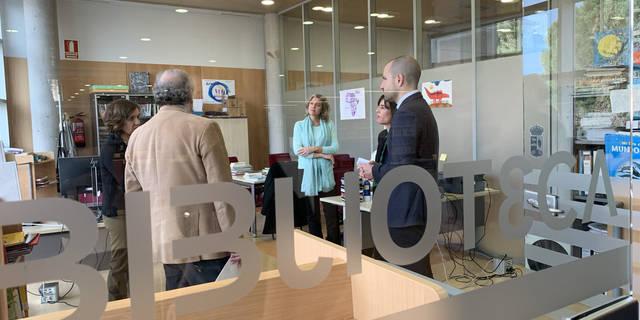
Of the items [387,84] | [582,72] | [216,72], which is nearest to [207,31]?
[216,72]

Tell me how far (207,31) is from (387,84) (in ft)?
1.97

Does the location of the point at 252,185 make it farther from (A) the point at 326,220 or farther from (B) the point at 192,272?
(A) the point at 326,220

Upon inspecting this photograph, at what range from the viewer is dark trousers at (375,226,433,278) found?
3.94ft

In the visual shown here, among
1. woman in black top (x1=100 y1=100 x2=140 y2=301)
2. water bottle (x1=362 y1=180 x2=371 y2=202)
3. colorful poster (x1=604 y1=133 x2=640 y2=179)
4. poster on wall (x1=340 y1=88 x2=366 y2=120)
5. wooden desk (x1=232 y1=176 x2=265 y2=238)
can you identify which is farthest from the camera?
colorful poster (x1=604 y1=133 x2=640 y2=179)

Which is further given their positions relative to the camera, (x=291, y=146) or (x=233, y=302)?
(x=291, y=146)

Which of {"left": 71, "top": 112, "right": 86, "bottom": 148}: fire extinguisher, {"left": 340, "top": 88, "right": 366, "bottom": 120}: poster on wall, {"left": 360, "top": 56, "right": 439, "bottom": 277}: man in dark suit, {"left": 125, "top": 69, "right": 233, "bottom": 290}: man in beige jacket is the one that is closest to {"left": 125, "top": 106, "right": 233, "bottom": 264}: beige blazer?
{"left": 125, "top": 69, "right": 233, "bottom": 290}: man in beige jacket

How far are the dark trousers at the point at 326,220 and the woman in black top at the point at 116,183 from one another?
472 millimetres

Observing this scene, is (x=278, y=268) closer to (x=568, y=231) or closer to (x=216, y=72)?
(x=216, y=72)

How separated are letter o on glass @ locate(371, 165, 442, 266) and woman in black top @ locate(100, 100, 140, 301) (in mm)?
555

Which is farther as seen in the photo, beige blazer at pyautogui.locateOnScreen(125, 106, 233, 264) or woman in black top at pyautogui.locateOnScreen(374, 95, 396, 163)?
woman in black top at pyautogui.locateOnScreen(374, 95, 396, 163)

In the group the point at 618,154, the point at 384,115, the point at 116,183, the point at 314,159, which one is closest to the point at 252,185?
the point at 116,183

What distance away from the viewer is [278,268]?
99 cm

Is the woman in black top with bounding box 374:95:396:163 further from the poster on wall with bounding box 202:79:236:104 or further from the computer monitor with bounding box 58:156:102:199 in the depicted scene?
the computer monitor with bounding box 58:156:102:199

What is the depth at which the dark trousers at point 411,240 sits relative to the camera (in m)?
1.20
